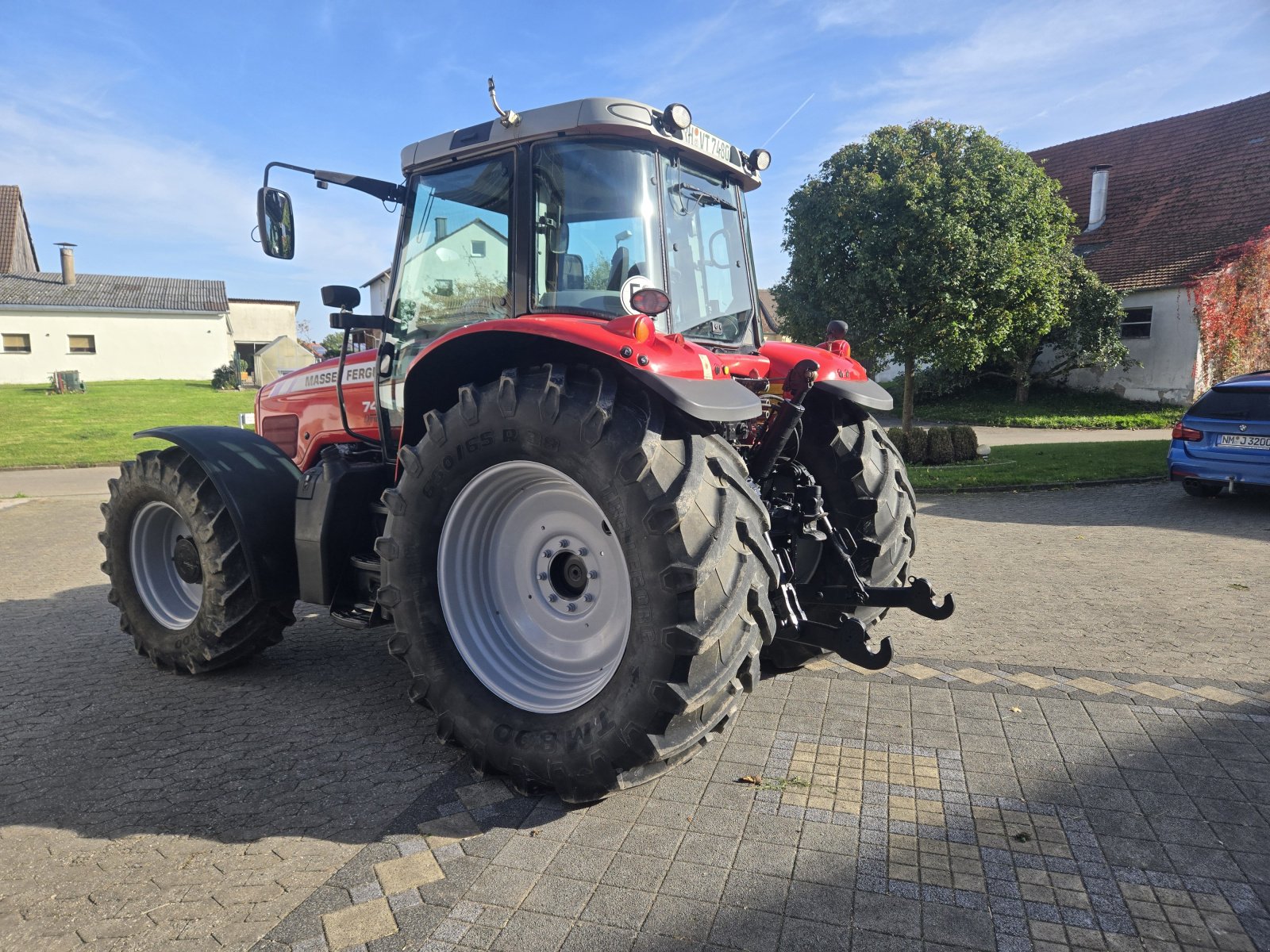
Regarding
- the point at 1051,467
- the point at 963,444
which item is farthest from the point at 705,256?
the point at 963,444

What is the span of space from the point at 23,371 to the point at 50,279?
5877 millimetres

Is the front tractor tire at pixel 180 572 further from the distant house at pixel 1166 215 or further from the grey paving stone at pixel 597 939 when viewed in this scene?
the distant house at pixel 1166 215

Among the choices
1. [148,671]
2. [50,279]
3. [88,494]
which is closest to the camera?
[148,671]

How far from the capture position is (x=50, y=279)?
3856cm

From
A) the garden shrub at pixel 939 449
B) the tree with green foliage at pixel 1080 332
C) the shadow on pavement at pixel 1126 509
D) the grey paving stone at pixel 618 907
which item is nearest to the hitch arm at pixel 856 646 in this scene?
the grey paving stone at pixel 618 907

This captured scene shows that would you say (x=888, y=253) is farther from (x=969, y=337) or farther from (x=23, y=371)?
(x=23, y=371)

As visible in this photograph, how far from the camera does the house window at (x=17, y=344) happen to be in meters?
34.9

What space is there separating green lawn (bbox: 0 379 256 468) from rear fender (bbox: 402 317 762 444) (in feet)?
43.7

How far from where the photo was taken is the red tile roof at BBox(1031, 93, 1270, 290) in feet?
70.4

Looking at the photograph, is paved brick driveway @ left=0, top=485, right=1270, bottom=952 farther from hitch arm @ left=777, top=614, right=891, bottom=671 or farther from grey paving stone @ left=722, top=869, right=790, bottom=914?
hitch arm @ left=777, top=614, right=891, bottom=671

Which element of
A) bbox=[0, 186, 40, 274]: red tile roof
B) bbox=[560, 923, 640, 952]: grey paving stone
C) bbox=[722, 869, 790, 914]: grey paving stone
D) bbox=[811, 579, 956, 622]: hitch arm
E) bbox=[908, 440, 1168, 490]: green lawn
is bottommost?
bbox=[908, 440, 1168, 490]: green lawn

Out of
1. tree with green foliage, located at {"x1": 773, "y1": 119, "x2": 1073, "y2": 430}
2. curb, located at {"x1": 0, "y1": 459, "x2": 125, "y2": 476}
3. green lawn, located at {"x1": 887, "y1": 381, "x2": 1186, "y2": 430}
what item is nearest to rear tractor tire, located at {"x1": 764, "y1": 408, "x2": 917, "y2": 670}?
tree with green foliage, located at {"x1": 773, "y1": 119, "x2": 1073, "y2": 430}

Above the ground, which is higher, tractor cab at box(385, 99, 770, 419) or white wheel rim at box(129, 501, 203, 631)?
tractor cab at box(385, 99, 770, 419)

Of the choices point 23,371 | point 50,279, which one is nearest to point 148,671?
point 23,371
